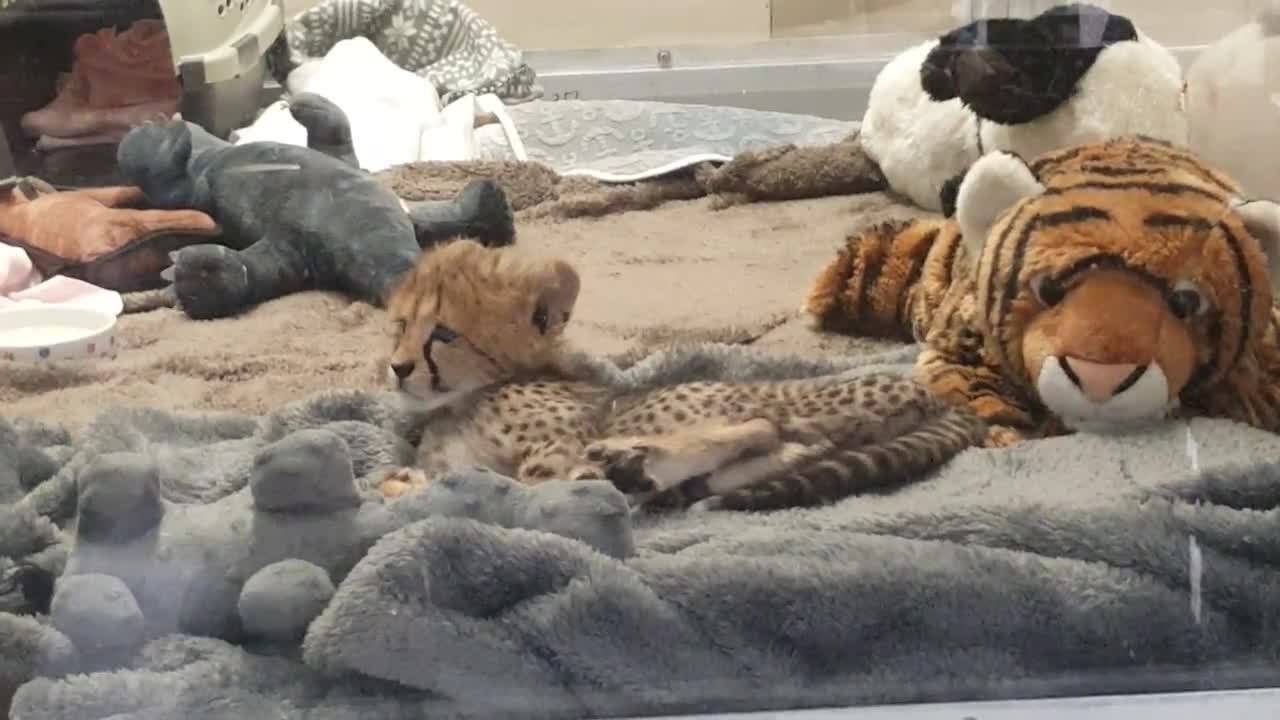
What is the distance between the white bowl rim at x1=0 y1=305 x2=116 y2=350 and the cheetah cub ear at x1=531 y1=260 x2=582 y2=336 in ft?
0.99

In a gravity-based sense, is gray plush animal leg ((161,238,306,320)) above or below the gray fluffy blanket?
above

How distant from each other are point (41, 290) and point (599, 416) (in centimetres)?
39

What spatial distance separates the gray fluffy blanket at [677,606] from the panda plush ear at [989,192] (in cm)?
24

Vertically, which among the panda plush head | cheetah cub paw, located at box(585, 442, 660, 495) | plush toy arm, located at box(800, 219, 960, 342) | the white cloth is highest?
the panda plush head

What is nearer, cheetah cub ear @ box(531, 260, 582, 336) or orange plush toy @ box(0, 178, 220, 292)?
cheetah cub ear @ box(531, 260, 582, 336)

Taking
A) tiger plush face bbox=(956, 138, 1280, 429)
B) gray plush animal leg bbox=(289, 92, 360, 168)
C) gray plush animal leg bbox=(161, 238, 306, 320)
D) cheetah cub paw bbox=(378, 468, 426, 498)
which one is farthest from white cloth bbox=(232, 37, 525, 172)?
tiger plush face bbox=(956, 138, 1280, 429)

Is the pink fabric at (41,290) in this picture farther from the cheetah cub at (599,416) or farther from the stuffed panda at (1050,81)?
the stuffed panda at (1050,81)

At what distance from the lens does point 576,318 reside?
35.0 inches

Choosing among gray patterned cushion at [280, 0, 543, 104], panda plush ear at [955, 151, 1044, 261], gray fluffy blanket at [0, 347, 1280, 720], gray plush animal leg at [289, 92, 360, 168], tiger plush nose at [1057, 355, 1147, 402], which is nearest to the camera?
gray fluffy blanket at [0, 347, 1280, 720]

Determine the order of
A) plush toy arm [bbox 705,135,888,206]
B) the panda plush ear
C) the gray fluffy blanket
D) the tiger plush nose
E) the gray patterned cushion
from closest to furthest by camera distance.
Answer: the gray fluffy blanket
the tiger plush nose
the panda plush ear
plush toy arm [bbox 705,135,888,206]
the gray patterned cushion

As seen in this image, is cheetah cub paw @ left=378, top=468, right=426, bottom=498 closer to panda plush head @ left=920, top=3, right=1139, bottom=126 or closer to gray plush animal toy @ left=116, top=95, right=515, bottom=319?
gray plush animal toy @ left=116, top=95, right=515, bottom=319

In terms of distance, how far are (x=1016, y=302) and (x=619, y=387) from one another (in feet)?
0.84

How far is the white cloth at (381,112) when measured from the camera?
113 cm

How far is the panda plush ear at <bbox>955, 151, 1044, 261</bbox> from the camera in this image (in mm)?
947
